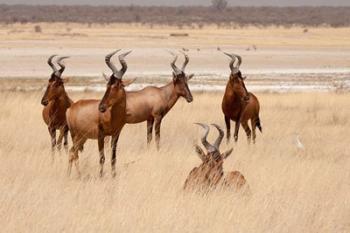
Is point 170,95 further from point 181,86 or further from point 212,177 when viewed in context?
point 212,177

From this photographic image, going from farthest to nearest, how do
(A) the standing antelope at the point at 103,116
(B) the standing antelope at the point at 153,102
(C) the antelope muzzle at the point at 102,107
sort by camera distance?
(B) the standing antelope at the point at 153,102 < (A) the standing antelope at the point at 103,116 < (C) the antelope muzzle at the point at 102,107

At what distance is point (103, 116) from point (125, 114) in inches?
12.8

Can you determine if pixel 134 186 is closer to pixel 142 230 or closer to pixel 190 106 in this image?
pixel 142 230

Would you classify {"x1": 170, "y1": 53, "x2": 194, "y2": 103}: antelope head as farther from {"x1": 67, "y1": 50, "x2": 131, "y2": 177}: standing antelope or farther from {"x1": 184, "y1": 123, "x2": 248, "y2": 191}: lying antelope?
{"x1": 184, "y1": 123, "x2": 248, "y2": 191}: lying antelope

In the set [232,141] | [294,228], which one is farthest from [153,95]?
[294,228]

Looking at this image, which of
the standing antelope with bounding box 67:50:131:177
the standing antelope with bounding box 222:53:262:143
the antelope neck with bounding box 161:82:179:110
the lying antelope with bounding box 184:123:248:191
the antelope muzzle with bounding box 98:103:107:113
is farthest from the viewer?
the antelope neck with bounding box 161:82:179:110

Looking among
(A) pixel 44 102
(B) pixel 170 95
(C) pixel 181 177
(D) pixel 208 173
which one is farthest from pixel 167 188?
(B) pixel 170 95

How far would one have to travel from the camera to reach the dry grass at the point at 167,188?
9.24 metres

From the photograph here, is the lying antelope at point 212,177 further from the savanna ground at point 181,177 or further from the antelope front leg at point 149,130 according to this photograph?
the antelope front leg at point 149,130

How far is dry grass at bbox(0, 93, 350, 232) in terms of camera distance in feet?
30.3

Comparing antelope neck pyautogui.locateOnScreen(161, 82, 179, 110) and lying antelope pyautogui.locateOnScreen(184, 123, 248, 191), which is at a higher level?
lying antelope pyautogui.locateOnScreen(184, 123, 248, 191)

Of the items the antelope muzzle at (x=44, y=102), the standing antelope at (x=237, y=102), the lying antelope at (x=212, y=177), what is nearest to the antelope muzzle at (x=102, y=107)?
the lying antelope at (x=212, y=177)

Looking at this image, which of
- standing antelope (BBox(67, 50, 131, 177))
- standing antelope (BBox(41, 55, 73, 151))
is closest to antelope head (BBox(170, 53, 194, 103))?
standing antelope (BBox(41, 55, 73, 151))

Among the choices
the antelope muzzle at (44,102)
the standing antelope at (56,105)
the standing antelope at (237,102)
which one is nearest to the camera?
the antelope muzzle at (44,102)
